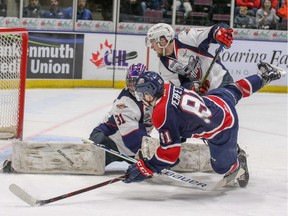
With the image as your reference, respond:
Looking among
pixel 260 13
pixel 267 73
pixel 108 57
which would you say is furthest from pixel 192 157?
pixel 260 13

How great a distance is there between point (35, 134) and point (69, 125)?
1.90 feet

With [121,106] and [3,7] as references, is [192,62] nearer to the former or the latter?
[121,106]

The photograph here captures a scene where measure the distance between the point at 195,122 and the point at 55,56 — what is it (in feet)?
18.6

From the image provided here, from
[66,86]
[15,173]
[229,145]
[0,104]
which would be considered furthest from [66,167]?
[66,86]

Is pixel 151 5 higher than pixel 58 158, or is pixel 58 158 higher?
pixel 151 5

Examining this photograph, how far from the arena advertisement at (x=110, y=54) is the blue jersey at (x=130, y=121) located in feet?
16.7

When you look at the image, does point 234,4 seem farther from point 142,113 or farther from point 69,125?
point 142,113

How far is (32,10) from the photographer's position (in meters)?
9.47

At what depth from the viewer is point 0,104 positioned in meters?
5.93

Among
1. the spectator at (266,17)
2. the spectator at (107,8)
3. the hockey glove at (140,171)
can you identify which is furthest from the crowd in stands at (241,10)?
the hockey glove at (140,171)

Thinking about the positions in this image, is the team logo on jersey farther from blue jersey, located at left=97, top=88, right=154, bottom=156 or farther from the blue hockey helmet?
the blue hockey helmet

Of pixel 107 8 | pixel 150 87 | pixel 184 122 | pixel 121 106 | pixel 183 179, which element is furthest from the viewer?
pixel 107 8

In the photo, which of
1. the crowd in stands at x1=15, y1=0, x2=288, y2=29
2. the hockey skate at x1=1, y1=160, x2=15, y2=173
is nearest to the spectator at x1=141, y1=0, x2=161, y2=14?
the crowd in stands at x1=15, y1=0, x2=288, y2=29

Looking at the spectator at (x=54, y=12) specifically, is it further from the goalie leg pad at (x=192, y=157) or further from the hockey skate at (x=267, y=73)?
the hockey skate at (x=267, y=73)
